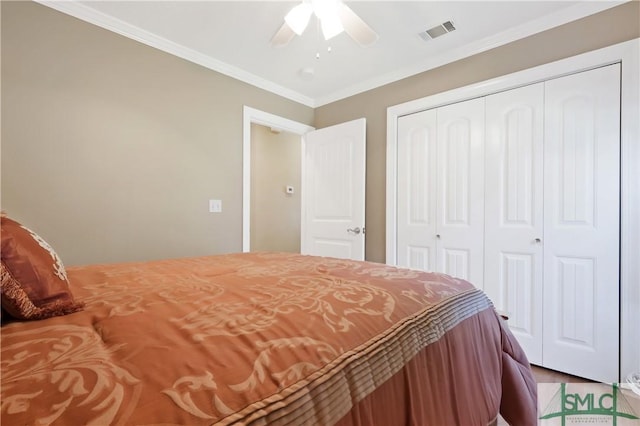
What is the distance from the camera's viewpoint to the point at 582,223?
1.92 meters

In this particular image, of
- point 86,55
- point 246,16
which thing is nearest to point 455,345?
point 246,16

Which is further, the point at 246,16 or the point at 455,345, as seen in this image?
the point at 246,16

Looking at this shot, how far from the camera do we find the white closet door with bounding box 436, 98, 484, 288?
2.35 metres

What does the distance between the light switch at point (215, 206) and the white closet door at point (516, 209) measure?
2.30 m

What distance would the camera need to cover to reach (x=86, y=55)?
1949 millimetres

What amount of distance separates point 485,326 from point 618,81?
1943 millimetres

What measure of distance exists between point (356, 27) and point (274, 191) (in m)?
2.85

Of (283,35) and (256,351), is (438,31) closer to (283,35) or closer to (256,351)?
(283,35)

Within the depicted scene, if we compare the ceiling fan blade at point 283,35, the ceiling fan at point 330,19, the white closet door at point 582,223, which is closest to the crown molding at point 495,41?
the white closet door at point 582,223

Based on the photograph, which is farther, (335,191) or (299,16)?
(335,191)

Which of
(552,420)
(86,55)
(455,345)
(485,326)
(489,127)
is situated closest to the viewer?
(455,345)

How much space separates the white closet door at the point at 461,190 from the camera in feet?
7.72

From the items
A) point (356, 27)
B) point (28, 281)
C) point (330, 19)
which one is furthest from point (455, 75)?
point (28, 281)

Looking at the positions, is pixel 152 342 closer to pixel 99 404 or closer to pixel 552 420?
pixel 99 404
